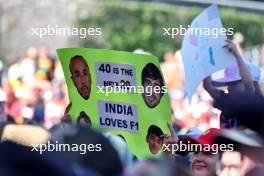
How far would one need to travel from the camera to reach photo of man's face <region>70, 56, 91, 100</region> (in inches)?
218

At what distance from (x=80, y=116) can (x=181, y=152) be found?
0.54 m

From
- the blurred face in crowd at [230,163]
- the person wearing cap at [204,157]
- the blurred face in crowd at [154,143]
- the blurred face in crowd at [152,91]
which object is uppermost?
the blurred face in crowd at [152,91]

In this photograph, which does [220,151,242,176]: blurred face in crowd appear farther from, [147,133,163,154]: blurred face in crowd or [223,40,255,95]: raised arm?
[223,40,255,95]: raised arm

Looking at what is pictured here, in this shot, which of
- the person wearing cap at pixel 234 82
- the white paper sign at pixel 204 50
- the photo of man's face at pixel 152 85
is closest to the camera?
the photo of man's face at pixel 152 85

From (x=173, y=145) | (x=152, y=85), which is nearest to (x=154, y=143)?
(x=173, y=145)

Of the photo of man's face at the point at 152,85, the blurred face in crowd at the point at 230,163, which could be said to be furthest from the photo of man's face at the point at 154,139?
the blurred face in crowd at the point at 230,163

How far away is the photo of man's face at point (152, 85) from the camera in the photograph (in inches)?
211

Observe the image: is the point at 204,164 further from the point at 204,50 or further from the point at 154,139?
the point at 204,50

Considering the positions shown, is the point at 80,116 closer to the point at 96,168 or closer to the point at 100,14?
the point at 96,168

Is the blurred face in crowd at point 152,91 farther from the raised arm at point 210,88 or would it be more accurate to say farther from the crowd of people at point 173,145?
the raised arm at point 210,88

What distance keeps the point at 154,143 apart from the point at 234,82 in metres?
0.60

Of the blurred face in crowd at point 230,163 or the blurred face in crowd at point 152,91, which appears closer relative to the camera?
the blurred face in crowd at point 230,163

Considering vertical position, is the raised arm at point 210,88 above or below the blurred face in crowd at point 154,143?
above

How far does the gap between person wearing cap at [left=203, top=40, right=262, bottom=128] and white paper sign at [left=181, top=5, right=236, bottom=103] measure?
46mm
